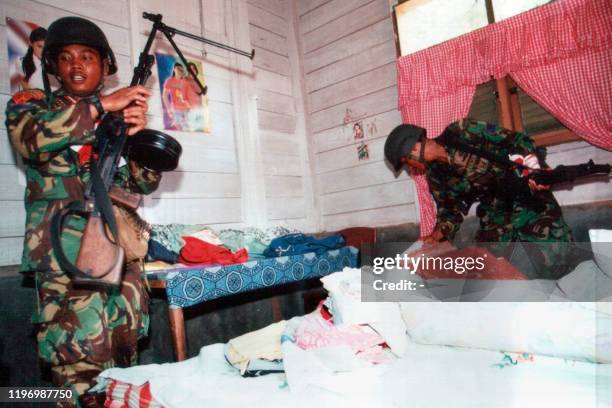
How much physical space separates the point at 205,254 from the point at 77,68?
44.9 inches

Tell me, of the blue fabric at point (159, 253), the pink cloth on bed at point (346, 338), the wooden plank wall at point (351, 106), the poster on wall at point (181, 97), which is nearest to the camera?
the pink cloth on bed at point (346, 338)

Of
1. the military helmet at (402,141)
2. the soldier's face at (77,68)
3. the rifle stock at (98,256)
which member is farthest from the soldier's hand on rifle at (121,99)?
the military helmet at (402,141)

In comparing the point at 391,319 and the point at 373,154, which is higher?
the point at 373,154

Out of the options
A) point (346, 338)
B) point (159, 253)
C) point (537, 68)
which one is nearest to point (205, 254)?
point (159, 253)

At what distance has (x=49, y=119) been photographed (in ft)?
4.89

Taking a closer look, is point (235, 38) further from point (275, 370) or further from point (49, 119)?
point (275, 370)

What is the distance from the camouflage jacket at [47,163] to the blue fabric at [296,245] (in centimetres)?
123

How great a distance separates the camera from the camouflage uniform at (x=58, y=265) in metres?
1.48

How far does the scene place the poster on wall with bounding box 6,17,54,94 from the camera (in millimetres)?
2240

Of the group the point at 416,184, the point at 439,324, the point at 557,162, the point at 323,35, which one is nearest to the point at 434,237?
the point at 416,184

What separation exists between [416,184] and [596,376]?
2.28 metres

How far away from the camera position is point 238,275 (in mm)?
2154

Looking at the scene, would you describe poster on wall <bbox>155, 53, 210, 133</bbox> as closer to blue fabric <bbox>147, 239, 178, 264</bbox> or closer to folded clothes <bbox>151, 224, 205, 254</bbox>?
folded clothes <bbox>151, 224, 205, 254</bbox>

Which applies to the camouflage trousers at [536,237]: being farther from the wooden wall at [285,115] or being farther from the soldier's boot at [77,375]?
the soldier's boot at [77,375]
